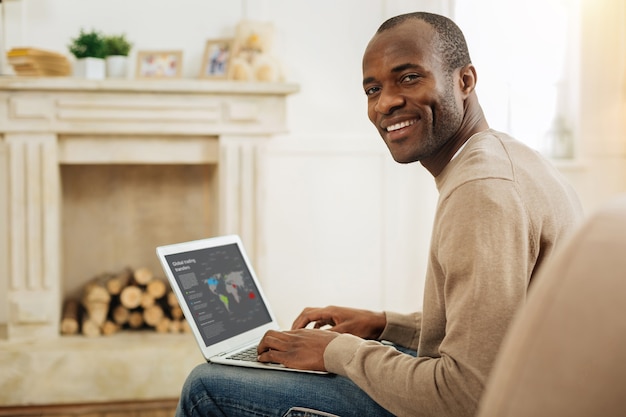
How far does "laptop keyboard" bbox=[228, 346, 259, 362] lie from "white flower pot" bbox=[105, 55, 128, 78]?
195 centimetres

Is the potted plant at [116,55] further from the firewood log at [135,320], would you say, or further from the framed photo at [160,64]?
the firewood log at [135,320]

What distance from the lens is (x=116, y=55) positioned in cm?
327

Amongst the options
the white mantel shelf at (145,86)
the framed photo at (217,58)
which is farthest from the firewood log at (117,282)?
the framed photo at (217,58)

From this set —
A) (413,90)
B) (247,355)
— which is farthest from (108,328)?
Result: (413,90)

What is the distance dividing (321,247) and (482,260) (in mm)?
2708

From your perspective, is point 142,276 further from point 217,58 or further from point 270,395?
point 270,395

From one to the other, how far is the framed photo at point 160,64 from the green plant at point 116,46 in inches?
3.7

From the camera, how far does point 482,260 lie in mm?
1050

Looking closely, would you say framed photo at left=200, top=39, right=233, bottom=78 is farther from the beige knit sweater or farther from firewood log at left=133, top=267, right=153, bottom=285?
the beige knit sweater

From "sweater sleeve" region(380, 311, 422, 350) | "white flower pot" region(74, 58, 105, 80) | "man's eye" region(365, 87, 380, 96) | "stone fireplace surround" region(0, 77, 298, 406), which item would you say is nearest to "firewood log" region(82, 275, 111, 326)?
"stone fireplace surround" region(0, 77, 298, 406)

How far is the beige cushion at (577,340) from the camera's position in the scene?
593mm

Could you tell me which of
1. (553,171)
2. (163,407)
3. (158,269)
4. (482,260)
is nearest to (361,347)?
(482,260)

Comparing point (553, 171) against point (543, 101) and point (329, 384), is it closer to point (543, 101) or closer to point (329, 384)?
point (329, 384)

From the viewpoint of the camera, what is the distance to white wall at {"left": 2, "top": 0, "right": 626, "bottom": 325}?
12.1ft
